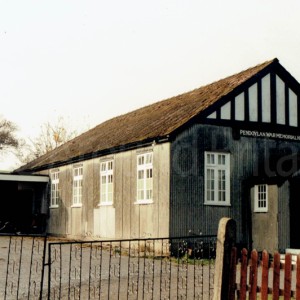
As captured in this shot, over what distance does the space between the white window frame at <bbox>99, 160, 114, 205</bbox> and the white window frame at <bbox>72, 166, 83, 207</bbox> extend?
2.31 m

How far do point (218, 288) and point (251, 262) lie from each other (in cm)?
62

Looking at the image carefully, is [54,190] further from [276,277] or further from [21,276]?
[276,277]

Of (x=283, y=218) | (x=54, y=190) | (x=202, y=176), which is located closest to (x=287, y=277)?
(x=283, y=218)

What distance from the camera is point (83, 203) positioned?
→ 24.4 meters

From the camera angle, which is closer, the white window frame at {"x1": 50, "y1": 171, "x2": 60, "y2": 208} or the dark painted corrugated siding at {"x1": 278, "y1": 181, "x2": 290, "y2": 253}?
the dark painted corrugated siding at {"x1": 278, "y1": 181, "x2": 290, "y2": 253}

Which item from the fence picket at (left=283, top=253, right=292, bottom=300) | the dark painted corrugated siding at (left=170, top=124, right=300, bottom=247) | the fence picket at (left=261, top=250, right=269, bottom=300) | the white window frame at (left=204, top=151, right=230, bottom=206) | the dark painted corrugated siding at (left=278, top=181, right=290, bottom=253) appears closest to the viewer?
the fence picket at (left=283, top=253, right=292, bottom=300)

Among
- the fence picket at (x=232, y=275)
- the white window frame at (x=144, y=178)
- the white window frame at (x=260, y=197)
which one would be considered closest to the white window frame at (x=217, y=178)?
the white window frame at (x=260, y=197)

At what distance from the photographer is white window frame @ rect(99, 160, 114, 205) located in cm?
2208

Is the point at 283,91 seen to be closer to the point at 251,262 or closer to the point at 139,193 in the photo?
the point at 139,193

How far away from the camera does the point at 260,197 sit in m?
19.1

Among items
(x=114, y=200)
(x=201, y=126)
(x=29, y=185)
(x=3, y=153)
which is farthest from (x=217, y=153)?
(x=3, y=153)

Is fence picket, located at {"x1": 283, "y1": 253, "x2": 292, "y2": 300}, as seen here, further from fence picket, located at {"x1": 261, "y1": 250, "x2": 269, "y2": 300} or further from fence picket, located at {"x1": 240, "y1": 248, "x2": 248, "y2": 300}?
fence picket, located at {"x1": 240, "y1": 248, "x2": 248, "y2": 300}

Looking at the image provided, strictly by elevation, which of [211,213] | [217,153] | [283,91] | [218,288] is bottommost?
[218,288]

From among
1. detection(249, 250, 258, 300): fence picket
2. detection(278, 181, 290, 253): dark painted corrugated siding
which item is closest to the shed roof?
detection(278, 181, 290, 253): dark painted corrugated siding
